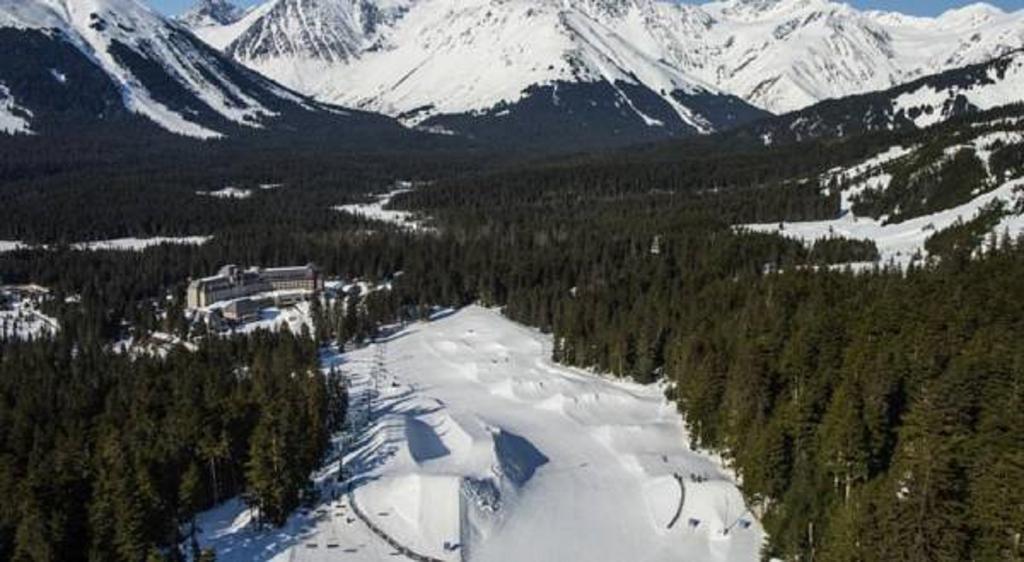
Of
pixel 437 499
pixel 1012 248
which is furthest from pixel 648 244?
pixel 437 499

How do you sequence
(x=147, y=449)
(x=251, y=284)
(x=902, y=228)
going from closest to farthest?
(x=147, y=449), (x=251, y=284), (x=902, y=228)

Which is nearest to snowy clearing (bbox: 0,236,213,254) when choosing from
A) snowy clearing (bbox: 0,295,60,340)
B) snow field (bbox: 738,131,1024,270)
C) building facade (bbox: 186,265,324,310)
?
building facade (bbox: 186,265,324,310)

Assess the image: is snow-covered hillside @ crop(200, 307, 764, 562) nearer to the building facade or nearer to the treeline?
the treeline

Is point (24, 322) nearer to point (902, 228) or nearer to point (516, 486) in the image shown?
point (516, 486)

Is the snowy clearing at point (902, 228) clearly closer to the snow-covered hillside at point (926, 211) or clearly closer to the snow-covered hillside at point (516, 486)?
the snow-covered hillside at point (926, 211)

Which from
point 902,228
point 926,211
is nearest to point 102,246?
point 902,228

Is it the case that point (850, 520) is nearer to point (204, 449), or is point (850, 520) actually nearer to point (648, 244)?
point (204, 449)
